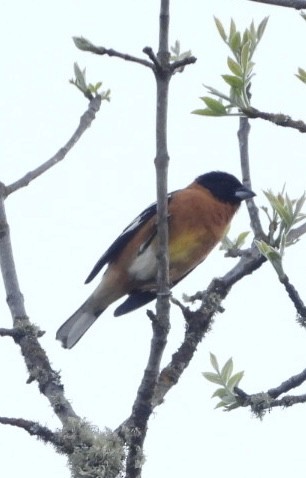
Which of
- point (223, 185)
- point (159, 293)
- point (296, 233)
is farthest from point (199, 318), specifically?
point (223, 185)

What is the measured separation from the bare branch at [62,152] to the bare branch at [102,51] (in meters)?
0.96

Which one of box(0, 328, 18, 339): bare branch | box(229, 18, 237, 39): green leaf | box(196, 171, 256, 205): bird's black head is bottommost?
box(0, 328, 18, 339): bare branch

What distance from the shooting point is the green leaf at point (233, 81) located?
10.1ft

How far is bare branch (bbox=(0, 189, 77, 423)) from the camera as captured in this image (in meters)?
3.53

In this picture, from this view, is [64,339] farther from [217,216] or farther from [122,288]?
[217,216]

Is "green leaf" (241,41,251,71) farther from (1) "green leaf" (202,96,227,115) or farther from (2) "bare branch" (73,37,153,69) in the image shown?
(2) "bare branch" (73,37,153,69)

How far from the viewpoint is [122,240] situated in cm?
606

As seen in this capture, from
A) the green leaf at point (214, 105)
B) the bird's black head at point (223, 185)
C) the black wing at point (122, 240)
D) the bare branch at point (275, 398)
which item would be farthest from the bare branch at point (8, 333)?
the bird's black head at point (223, 185)

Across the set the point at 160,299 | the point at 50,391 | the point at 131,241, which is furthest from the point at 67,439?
the point at 131,241

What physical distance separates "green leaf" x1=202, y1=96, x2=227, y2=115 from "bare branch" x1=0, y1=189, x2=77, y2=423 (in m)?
1.07

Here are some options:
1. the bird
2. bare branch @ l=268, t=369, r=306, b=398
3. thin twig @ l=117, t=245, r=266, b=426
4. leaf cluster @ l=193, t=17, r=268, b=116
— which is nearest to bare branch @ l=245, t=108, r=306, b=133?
leaf cluster @ l=193, t=17, r=268, b=116

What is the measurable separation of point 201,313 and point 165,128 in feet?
3.88

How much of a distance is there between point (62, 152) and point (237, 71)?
106 centimetres

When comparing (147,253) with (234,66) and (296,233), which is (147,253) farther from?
(234,66)
